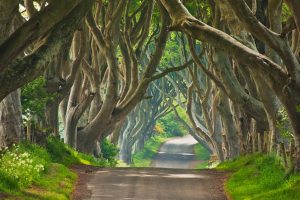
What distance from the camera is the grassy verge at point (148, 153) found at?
2172 inches

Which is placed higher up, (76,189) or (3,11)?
(3,11)

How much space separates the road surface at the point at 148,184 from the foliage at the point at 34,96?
108 inches

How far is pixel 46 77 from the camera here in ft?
81.7

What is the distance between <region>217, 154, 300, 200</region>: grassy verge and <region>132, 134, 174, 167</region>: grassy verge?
3153 centimetres

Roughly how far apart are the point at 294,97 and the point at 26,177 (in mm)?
6659

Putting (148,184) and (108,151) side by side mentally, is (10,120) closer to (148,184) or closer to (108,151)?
(148,184)

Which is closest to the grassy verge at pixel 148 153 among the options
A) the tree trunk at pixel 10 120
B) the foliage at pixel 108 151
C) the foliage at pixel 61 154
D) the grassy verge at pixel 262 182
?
the foliage at pixel 108 151

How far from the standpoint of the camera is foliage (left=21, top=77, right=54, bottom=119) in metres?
22.9

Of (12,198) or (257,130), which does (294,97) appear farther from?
(257,130)

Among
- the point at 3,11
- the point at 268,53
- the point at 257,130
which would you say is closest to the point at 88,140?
the point at 257,130

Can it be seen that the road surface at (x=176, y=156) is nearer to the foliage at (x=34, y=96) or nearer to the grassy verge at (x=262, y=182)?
the foliage at (x=34, y=96)

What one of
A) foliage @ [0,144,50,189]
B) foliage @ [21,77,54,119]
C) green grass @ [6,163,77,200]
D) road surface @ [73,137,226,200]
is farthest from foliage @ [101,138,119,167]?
foliage @ [0,144,50,189]

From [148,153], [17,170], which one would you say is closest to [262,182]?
[17,170]

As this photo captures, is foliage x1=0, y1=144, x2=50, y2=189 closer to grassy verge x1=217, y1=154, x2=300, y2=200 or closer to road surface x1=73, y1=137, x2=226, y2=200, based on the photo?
road surface x1=73, y1=137, x2=226, y2=200
